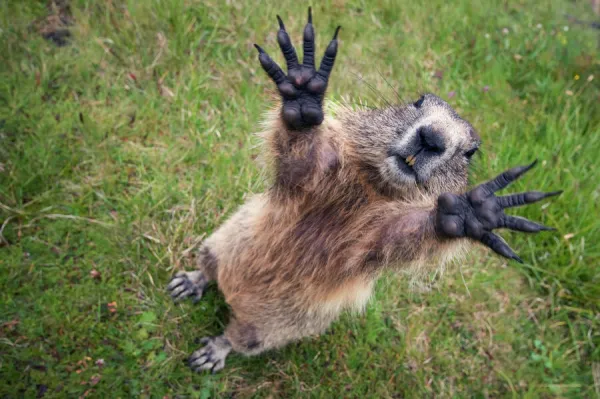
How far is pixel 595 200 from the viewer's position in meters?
4.73

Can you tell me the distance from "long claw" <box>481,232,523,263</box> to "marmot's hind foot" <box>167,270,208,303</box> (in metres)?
2.50

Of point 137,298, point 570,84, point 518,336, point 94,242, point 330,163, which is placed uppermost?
point 330,163

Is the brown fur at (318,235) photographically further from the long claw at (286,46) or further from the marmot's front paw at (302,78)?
the long claw at (286,46)

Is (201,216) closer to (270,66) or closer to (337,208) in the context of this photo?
(337,208)

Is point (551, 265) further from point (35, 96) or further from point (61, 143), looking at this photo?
point (35, 96)

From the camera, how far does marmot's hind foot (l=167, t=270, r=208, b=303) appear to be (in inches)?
153

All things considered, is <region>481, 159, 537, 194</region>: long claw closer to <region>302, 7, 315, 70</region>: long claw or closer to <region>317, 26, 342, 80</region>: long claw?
<region>317, 26, 342, 80</region>: long claw

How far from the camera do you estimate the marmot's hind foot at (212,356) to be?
3.65 metres

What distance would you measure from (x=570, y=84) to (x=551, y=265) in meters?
2.50

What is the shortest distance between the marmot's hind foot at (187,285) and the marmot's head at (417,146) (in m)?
1.86

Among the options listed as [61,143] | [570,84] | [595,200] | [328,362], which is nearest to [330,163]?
[328,362]

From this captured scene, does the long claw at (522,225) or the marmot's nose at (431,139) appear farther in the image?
the marmot's nose at (431,139)

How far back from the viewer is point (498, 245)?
215 cm

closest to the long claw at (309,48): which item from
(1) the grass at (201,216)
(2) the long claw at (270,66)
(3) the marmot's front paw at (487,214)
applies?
(2) the long claw at (270,66)
